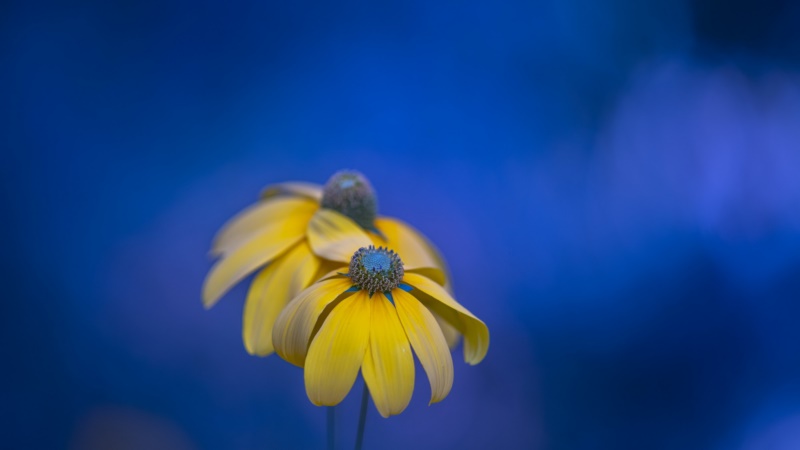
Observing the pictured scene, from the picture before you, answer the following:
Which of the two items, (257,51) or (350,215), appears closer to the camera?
(350,215)

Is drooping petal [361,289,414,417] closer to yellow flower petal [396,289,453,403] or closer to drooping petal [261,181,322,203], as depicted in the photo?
yellow flower petal [396,289,453,403]

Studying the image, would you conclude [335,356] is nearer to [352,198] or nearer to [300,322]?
[300,322]

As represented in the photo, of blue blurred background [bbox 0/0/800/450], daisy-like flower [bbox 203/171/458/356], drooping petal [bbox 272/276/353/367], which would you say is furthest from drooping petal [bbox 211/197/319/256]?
blue blurred background [bbox 0/0/800/450]

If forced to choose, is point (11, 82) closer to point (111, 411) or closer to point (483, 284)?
point (111, 411)

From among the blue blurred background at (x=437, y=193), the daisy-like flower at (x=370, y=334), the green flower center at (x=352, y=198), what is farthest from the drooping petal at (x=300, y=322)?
the blue blurred background at (x=437, y=193)

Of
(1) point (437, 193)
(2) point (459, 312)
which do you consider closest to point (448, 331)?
(2) point (459, 312)

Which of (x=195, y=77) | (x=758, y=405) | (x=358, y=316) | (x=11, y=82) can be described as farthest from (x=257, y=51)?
(x=758, y=405)

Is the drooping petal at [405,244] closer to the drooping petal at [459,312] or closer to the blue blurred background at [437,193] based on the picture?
the drooping petal at [459,312]
